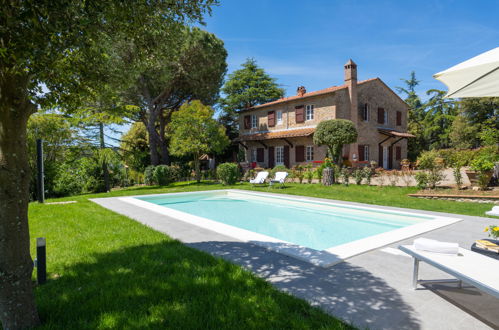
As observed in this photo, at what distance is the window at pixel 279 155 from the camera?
23.3m

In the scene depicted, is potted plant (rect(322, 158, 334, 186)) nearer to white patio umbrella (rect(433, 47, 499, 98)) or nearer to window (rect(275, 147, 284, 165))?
window (rect(275, 147, 284, 165))

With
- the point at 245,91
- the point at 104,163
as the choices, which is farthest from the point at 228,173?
the point at 245,91

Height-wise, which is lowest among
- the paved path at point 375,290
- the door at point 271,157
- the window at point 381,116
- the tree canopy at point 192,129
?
the paved path at point 375,290

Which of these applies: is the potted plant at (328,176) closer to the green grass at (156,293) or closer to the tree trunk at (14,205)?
the green grass at (156,293)

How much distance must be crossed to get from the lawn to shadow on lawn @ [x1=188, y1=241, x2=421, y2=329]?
22 cm

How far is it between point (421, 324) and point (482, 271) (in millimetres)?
755

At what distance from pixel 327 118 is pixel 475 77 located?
16.6m

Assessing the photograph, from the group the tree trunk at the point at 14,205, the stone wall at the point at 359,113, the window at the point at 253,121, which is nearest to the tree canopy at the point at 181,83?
the window at the point at 253,121

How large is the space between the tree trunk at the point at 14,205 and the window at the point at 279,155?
21556mm

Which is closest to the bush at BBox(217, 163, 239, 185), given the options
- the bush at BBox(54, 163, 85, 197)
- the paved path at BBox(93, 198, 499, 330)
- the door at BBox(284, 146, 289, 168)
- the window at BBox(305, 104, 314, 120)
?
the door at BBox(284, 146, 289, 168)

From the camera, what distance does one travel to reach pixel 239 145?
87.0 ft

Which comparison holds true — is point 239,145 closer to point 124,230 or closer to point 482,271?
point 124,230

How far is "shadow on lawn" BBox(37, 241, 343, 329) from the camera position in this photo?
241 cm

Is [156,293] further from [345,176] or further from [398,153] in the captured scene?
[398,153]
